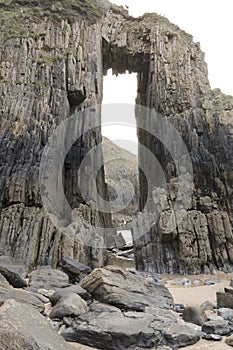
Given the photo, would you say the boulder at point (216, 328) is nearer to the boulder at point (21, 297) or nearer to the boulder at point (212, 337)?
the boulder at point (212, 337)

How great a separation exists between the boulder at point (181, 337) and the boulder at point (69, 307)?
1337mm

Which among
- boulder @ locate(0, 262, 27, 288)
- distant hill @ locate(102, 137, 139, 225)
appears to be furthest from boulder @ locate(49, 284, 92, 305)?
distant hill @ locate(102, 137, 139, 225)

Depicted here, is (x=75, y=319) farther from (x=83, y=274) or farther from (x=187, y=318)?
(x=83, y=274)

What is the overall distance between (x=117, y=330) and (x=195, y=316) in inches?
64.8

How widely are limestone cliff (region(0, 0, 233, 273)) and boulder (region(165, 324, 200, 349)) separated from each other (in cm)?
868

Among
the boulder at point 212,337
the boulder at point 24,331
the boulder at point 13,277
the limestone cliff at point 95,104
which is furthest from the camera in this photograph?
the limestone cliff at point 95,104

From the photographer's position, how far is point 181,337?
4.09m

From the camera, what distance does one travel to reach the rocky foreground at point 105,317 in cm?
316

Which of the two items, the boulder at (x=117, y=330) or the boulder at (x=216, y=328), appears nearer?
the boulder at (x=117, y=330)

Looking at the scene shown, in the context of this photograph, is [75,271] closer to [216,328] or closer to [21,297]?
[21,297]

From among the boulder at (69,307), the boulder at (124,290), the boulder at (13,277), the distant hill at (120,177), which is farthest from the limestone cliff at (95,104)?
the distant hill at (120,177)

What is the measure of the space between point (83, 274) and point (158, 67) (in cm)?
1475

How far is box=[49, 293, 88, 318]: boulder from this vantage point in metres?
4.63

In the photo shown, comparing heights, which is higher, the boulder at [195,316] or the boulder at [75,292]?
the boulder at [75,292]
